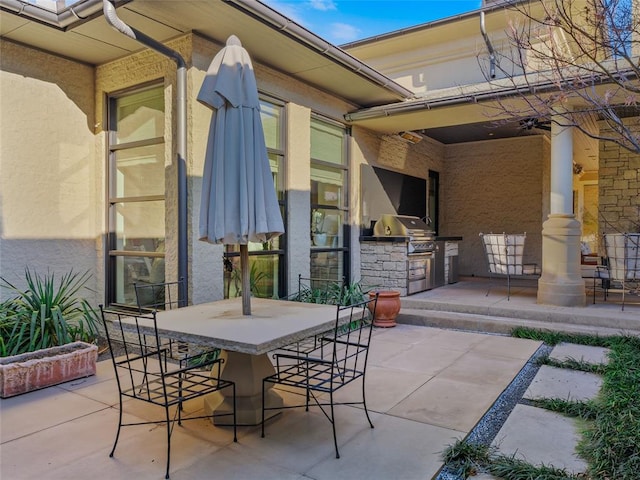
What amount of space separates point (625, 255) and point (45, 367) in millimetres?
6108

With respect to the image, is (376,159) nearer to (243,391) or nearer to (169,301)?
(169,301)

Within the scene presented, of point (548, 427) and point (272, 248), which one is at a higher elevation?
point (272, 248)

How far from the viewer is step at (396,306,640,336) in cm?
493

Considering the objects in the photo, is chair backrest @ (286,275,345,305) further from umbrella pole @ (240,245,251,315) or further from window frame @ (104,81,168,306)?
umbrella pole @ (240,245,251,315)

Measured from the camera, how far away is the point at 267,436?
2660 millimetres

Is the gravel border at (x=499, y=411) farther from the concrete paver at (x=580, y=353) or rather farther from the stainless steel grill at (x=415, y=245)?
the stainless steel grill at (x=415, y=245)

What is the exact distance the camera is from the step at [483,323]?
493cm

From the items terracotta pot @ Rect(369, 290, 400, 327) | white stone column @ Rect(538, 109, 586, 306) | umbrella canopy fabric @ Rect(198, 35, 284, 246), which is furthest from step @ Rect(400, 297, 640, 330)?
umbrella canopy fabric @ Rect(198, 35, 284, 246)

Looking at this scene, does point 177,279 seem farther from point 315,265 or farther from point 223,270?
point 315,265

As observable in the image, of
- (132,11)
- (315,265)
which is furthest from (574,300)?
(132,11)

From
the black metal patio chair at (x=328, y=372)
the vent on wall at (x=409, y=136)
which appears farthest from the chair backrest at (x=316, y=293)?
the vent on wall at (x=409, y=136)

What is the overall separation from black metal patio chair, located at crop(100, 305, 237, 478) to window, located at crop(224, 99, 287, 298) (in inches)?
46.9

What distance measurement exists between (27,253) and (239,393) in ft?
9.94

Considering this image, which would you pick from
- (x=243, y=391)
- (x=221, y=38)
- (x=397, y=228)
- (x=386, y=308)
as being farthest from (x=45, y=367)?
(x=397, y=228)
